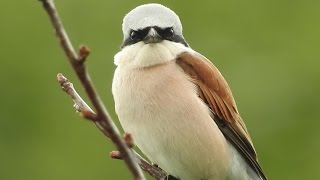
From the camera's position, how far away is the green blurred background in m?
10.2

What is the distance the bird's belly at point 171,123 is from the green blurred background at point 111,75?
4.47m

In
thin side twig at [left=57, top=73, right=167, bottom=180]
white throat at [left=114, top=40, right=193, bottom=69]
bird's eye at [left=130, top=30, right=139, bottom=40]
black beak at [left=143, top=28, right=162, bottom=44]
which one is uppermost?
bird's eye at [left=130, top=30, right=139, bottom=40]

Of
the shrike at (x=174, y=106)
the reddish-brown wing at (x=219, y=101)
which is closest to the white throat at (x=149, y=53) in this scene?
the shrike at (x=174, y=106)

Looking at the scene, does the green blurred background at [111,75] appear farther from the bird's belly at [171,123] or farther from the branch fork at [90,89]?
the branch fork at [90,89]

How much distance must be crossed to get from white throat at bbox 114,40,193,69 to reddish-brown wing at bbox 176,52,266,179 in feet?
0.37

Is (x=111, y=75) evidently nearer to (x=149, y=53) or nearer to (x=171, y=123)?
(x=149, y=53)

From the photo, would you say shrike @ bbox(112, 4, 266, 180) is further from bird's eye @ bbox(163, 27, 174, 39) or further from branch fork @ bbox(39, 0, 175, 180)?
branch fork @ bbox(39, 0, 175, 180)

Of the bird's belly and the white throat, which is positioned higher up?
the white throat

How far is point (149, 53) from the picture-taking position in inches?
210

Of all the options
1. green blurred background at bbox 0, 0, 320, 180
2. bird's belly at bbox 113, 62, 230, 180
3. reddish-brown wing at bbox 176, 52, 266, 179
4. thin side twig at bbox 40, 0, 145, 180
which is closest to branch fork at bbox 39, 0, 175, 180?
thin side twig at bbox 40, 0, 145, 180

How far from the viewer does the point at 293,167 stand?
10039 millimetres

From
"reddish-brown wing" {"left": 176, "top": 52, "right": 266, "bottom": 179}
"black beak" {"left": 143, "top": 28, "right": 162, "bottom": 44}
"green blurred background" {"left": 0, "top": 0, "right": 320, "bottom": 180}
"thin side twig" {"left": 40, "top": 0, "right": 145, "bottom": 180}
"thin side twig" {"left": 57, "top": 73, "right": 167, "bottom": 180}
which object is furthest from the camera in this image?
"green blurred background" {"left": 0, "top": 0, "right": 320, "bottom": 180}

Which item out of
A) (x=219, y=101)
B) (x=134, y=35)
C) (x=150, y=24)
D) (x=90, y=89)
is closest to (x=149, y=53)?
(x=134, y=35)

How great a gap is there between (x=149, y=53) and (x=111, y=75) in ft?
16.3
